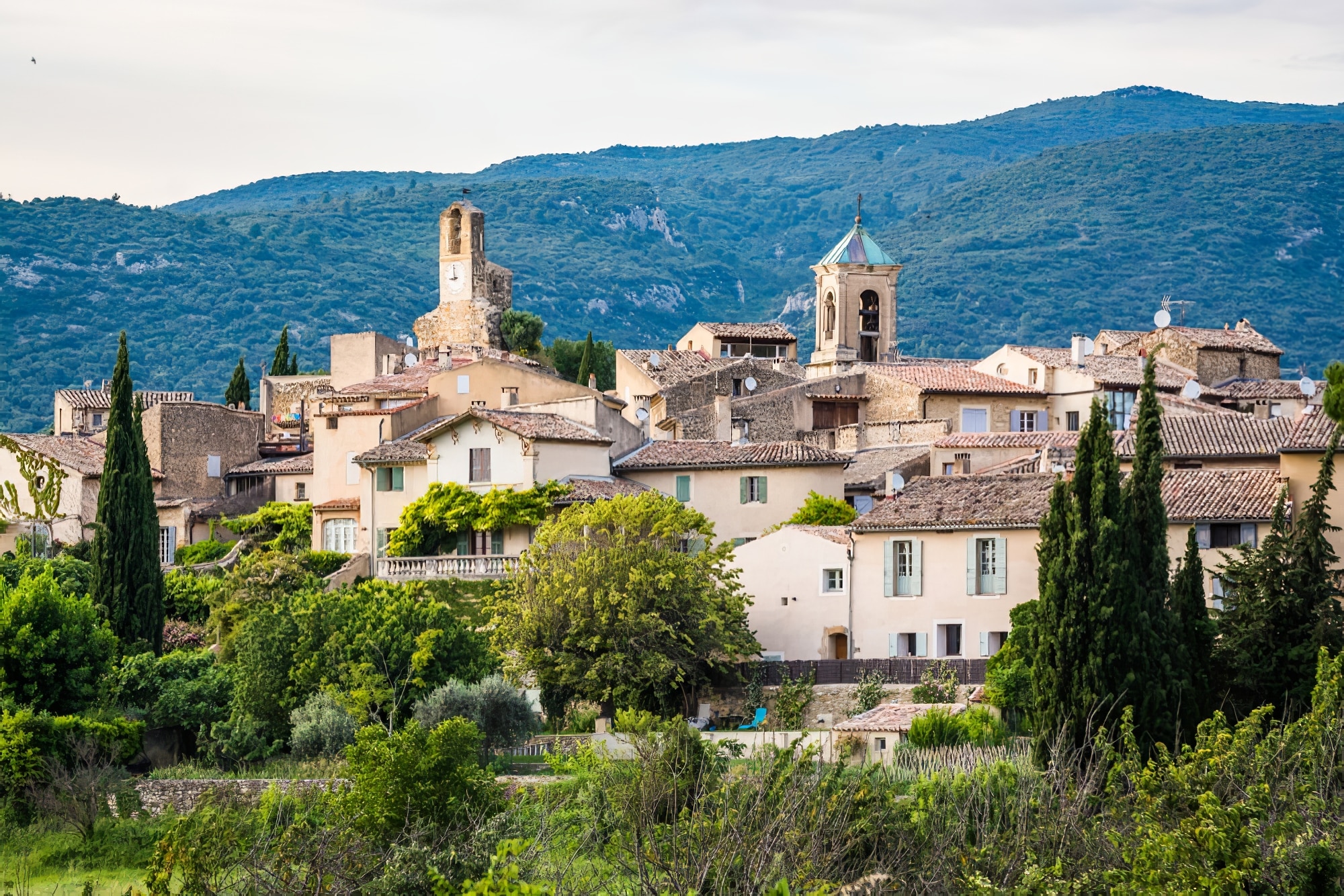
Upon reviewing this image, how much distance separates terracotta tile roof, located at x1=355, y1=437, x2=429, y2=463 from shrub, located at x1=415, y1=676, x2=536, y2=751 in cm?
1435

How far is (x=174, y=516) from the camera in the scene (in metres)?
68.7

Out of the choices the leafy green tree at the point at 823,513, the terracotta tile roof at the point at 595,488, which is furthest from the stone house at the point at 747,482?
the leafy green tree at the point at 823,513

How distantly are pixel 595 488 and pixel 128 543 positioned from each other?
12.1 m

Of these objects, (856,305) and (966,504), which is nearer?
(966,504)

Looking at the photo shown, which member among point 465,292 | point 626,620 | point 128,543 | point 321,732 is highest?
point 465,292

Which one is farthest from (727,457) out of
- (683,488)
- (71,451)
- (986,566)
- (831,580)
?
(71,451)

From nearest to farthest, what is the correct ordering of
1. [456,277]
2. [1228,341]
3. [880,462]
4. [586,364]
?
1. [880,462]
2. [1228,341]
3. [586,364]
4. [456,277]

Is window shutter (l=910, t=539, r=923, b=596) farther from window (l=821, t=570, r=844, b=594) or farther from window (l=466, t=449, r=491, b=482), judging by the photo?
window (l=466, t=449, r=491, b=482)

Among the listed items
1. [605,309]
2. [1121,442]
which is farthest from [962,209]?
[1121,442]

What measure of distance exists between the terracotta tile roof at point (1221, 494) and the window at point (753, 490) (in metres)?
12.4

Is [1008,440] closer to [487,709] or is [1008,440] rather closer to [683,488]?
[683,488]

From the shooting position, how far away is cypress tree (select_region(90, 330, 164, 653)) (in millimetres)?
53719

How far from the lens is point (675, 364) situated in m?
77.3

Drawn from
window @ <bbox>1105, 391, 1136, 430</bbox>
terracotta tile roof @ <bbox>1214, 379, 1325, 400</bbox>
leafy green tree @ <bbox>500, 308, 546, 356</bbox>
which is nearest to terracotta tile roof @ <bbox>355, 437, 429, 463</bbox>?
window @ <bbox>1105, 391, 1136, 430</bbox>
